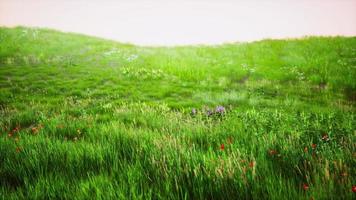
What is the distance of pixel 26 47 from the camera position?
22.6 metres

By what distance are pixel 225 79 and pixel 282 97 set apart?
428cm

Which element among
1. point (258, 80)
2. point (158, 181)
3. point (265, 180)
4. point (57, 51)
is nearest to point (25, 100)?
point (158, 181)

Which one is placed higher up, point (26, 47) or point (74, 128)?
point (26, 47)

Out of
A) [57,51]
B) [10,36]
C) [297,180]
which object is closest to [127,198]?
[297,180]

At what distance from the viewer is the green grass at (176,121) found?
2002 millimetres

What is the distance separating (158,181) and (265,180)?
93 centimetres

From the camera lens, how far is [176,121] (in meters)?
4.55

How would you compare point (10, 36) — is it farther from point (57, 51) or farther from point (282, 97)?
point (282, 97)

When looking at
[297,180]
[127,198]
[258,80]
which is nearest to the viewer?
[127,198]

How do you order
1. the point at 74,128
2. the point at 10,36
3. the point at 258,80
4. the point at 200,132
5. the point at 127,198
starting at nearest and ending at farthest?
the point at 127,198 < the point at 200,132 < the point at 74,128 < the point at 258,80 < the point at 10,36

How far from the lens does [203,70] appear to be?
14.7 metres

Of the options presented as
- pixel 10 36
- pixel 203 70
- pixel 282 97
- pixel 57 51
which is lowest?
pixel 282 97

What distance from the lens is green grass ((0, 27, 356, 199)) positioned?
2002 mm

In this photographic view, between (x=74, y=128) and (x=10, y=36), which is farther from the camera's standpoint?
(x=10, y=36)
